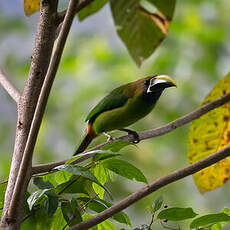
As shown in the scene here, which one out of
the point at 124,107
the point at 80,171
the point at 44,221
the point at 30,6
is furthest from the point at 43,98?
the point at 124,107

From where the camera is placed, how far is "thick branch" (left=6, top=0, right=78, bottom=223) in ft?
2.53

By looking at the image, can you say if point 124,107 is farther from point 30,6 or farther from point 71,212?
point 71,212

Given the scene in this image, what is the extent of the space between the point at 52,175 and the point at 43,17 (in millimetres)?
305

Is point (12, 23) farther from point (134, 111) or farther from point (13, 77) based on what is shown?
point (134, 111)

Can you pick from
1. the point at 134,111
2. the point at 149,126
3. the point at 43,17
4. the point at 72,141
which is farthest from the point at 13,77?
the point at 43,17

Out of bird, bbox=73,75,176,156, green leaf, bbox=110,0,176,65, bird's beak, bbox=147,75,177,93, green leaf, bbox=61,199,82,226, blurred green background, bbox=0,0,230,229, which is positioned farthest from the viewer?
blurred green background, bbox=0,0,230,229

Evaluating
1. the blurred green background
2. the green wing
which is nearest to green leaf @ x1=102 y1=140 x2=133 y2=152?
the green wing

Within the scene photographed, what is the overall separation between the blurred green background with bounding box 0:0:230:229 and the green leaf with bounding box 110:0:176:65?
2127mm

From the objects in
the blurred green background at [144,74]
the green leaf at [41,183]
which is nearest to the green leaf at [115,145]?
the green leaf at [41,183]

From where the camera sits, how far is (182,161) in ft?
13.2

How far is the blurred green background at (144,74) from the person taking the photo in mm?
3648

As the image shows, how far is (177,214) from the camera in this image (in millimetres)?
929

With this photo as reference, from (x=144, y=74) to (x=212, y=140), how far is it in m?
2.36

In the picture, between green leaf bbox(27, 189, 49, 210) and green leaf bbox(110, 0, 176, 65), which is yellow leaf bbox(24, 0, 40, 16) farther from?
green leaf bbox(27, 189, 49, 210)
